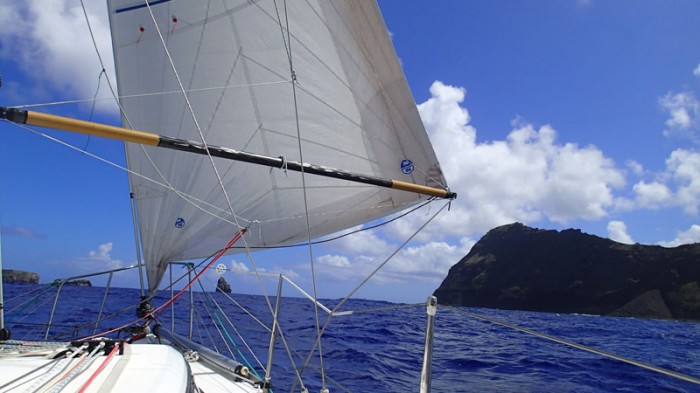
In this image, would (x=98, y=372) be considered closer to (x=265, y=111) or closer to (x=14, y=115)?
(x=14, y=115)

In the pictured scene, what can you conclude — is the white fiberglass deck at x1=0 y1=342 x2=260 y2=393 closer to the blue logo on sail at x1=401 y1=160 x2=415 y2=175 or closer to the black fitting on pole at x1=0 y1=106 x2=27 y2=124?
the black fitting on pole at x1=0 y1=106 x2=27 y2=124

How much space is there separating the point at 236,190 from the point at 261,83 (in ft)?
4.65

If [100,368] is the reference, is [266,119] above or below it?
above

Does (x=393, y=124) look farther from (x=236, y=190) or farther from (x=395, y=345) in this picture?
(x=395, y=345)

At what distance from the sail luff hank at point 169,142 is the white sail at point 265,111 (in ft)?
1.19

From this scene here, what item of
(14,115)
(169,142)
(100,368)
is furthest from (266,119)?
(100,368)

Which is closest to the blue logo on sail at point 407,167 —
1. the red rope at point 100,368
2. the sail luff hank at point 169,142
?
the sail luff hank at point 169,142

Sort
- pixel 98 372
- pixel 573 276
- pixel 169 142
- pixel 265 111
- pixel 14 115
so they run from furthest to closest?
pixel 573 276
pixel 265 111
pixel 169 142
pixel 14 115
pixel 98 372

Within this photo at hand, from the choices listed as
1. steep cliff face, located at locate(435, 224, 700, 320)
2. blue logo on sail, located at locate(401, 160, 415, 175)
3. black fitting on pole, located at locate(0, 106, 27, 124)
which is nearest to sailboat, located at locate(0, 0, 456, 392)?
blue logo on sail, located at locate(401, 160, 415, 175)

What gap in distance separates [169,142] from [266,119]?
1.72 meters

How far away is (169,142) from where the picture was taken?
3.68 meters

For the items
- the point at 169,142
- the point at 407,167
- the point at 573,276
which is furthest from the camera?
the point at 573,276

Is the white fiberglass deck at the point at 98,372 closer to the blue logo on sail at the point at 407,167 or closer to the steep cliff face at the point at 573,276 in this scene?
the blue logo on sail at the point at 407,167

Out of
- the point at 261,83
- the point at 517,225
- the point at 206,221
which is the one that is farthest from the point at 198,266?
the point at 517,225
